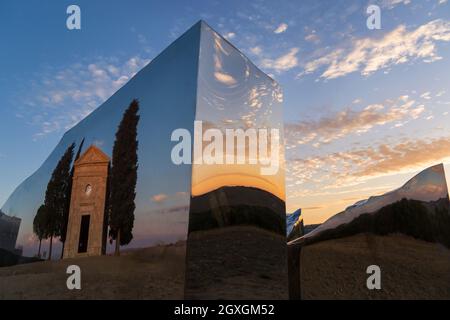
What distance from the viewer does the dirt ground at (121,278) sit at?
233 inches

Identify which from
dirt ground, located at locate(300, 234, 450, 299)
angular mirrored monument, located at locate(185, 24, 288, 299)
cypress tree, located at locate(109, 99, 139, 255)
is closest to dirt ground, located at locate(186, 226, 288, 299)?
angular mirrored monument, located at locate(185, 24, 288, 299)

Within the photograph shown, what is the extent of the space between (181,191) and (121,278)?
6.95ft

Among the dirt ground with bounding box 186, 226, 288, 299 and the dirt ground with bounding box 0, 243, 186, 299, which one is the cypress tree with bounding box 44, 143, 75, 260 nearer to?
the dirt ground with bounding box 0, 243, 186, 299

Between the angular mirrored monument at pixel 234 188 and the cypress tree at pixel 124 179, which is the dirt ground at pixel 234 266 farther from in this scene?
the cypress tree at pixel 124 179

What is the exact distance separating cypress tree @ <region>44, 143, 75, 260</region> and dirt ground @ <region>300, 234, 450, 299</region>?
23.0 ft

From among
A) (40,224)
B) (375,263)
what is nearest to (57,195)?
(40,224)

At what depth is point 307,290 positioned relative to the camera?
8.50 metres

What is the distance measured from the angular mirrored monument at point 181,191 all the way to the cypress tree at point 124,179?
31 mm

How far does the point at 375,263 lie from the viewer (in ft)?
29.6

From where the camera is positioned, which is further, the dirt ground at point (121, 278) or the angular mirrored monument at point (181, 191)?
the angular mirrored monument at point (181, 191)

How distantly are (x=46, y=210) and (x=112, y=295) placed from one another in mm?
5911

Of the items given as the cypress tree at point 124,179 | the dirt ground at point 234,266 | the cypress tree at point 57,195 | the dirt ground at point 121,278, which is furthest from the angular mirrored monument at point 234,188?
the cypress tree at point 57,195
